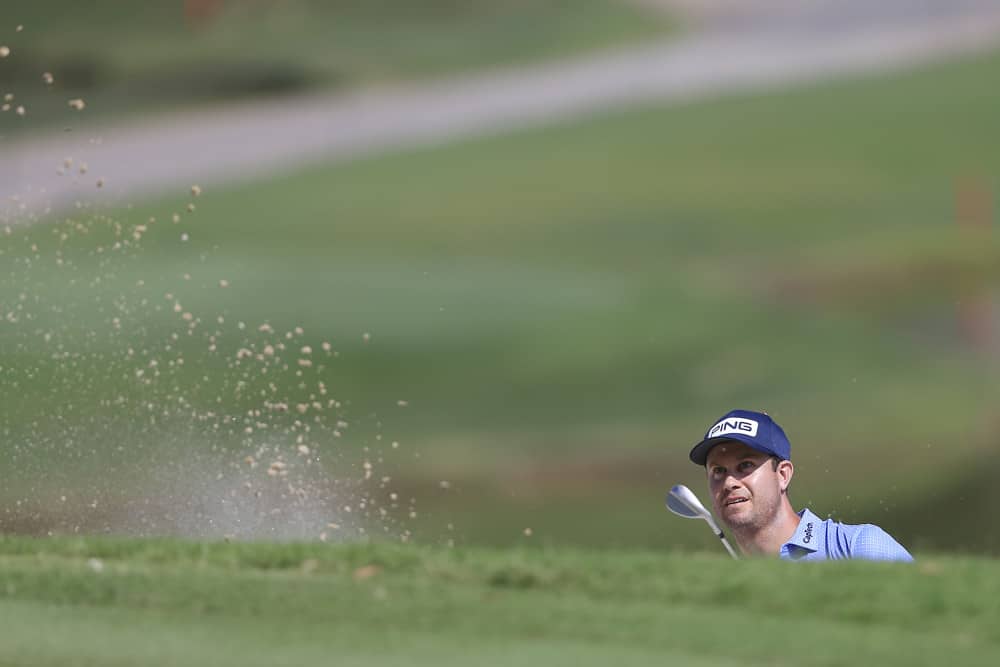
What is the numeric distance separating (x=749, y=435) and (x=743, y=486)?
13 cm

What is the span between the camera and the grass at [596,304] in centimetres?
1695

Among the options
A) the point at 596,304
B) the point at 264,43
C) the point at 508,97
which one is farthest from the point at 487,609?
the point at 508,97

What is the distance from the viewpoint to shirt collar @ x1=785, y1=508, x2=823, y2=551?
459 cm

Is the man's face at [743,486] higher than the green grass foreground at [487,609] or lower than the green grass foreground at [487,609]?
higher

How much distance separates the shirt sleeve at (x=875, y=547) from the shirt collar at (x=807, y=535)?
0.32 ft

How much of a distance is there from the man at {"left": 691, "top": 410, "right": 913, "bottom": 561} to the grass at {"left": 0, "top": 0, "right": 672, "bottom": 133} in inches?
736

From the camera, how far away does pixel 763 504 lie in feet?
15.3

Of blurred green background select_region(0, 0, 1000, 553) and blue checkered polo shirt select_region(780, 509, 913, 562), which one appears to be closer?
blue checkered polo shirt select_region(780, 509, 913, 562)

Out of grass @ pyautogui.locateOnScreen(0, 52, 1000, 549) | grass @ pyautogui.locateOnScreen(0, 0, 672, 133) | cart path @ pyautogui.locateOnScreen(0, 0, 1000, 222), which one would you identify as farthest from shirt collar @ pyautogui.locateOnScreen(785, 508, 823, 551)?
grass @ pyautogui.locateOnScreen(0, 0, 672, 133)

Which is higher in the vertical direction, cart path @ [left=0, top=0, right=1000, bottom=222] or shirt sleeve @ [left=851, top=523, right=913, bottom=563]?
cart path @ [left=0, top=0, right=1000, bottom=222]

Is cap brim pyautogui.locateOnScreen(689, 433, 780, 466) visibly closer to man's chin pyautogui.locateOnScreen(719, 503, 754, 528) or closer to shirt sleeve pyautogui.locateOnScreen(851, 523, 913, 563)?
man's chin pyautogui.locateOnScreen(719, 503, 754, 528)

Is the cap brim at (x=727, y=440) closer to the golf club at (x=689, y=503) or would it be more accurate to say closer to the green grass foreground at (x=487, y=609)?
the golf club at (x=689, y=503)

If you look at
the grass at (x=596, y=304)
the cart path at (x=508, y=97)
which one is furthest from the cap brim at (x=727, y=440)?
the cart path at (x=508, y=97)

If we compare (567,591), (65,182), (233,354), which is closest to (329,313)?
(233,354)
